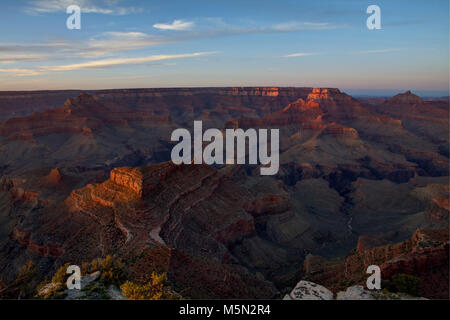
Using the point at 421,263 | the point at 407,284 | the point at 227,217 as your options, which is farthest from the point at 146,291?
the point at 227,217

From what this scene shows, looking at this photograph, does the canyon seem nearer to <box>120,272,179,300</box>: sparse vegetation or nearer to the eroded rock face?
the eroded rock face

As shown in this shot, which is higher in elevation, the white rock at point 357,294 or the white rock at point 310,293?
the white rock at point 357,294

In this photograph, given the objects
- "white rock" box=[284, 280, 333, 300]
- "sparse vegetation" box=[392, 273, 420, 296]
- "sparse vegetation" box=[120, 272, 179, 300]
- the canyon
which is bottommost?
the canyon

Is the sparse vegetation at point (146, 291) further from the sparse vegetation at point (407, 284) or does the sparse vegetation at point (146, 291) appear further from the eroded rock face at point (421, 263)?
the sparse vegetation at point (407, 284)

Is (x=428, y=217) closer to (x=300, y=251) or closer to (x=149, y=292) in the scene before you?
(x=300, y=251)

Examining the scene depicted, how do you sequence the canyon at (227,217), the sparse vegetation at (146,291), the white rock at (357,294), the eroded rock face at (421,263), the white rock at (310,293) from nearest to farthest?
the sparse vegetation at (146,291), the white rock at (357,294), the white rock at (310,293), the eroded rock face at (421,263), the canyon at (227,217)

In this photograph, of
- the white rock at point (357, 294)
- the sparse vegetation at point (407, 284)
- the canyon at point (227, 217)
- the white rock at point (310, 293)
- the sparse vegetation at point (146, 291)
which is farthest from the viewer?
the canyon at point (227, 217)

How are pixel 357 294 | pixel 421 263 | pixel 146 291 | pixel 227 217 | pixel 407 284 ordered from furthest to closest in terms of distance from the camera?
pixel 227 217 < pixel 421 263 < pixel 407 284 < pixel 357 294 < pixel 146 291

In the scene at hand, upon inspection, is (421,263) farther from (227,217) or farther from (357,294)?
(227,217)

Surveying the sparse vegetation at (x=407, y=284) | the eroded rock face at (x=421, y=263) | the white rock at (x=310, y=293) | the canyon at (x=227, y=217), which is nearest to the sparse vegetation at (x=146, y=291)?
the canyon at (x=227, y=217)

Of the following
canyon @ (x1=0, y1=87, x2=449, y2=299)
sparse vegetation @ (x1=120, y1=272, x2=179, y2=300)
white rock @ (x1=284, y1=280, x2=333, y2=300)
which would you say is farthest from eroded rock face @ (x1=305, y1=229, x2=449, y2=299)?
sparse vegetation @ (x1=120, y1=272, x2=179, y2=300)
